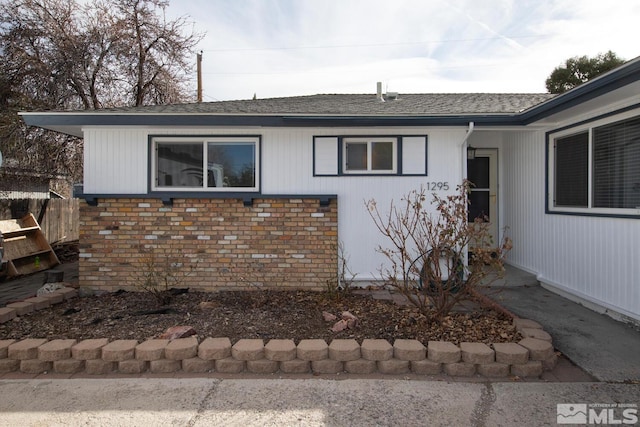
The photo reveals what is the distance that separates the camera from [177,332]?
4.02 m

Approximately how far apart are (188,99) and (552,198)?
38.8 ft

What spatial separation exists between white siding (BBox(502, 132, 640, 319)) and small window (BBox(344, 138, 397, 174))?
237 centimetres

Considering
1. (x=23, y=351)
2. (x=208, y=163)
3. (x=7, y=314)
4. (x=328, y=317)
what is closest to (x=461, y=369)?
(x=328, y=317)

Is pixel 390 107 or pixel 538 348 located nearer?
pixel 538 348

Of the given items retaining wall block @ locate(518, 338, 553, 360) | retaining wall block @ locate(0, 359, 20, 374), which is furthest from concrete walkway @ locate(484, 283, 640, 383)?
retaining wall block @ locate(0, 359, 20, 374)

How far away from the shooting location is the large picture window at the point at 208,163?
6223 millimetres

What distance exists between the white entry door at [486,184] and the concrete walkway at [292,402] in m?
4.65

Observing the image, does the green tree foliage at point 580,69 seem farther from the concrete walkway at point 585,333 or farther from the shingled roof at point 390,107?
the concrete walkway at point 585,333

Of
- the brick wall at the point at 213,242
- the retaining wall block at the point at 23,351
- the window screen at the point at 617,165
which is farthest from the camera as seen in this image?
the brick wall at the point at 213,242

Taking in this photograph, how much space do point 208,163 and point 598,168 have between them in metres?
5.37

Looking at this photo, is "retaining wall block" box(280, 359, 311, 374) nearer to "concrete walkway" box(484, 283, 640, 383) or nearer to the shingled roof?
"concrete walkway" box(484, 283, 640, 383)

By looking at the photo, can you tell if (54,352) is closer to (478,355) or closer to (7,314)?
(7,314)

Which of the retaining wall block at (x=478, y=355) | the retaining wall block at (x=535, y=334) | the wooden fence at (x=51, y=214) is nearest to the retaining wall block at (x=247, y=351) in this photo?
the retaining wall block at (x=478, y=355)

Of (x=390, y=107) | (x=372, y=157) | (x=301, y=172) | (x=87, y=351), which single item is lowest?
(x=87, y=351)
